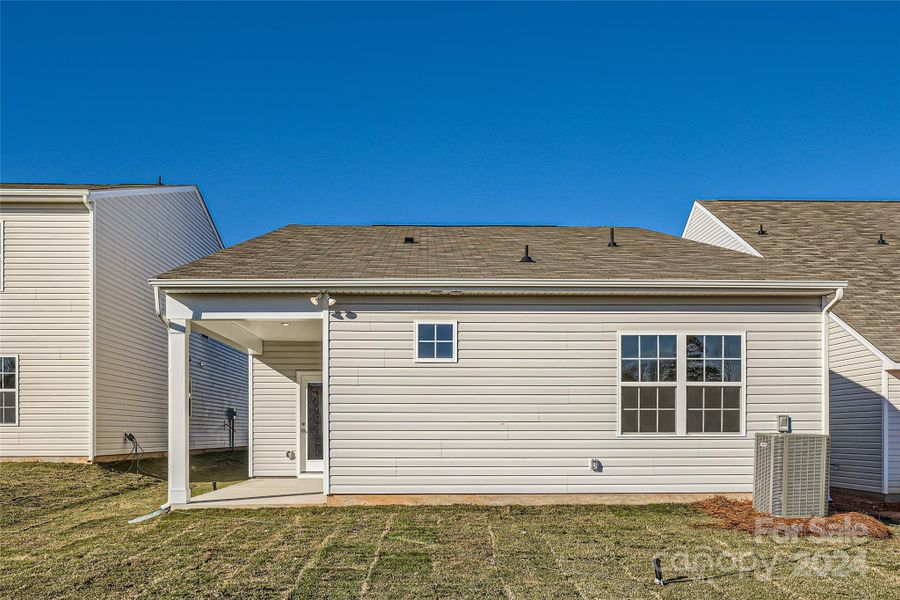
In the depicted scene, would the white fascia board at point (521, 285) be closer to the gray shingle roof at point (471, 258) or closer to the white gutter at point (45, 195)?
the gray shingle roof at point (471, 258)

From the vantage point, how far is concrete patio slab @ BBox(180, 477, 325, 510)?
33.8 feet

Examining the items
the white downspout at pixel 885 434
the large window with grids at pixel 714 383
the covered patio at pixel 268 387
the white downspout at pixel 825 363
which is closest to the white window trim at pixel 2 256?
the covered patio at pixel 268 387

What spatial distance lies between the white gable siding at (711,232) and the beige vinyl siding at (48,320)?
13.0m

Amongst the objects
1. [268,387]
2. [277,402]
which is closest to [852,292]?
[277,402]

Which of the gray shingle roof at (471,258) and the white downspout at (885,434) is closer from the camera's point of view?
the gray shingle roof at (471,258)

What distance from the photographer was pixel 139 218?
16641 mm

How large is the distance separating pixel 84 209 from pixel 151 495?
578cm

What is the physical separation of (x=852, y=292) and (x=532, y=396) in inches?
275

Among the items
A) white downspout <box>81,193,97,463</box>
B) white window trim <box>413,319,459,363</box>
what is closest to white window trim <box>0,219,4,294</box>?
white downspout <box>81,193,97,463</box>

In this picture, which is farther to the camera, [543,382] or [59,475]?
[59,475]

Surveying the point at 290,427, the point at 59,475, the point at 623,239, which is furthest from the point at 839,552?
the point at 59,475

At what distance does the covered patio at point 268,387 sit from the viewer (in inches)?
408

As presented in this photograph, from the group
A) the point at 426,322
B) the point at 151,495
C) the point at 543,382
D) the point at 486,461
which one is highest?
the point at 426,322

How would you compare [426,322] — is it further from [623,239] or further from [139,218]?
[139,218]
